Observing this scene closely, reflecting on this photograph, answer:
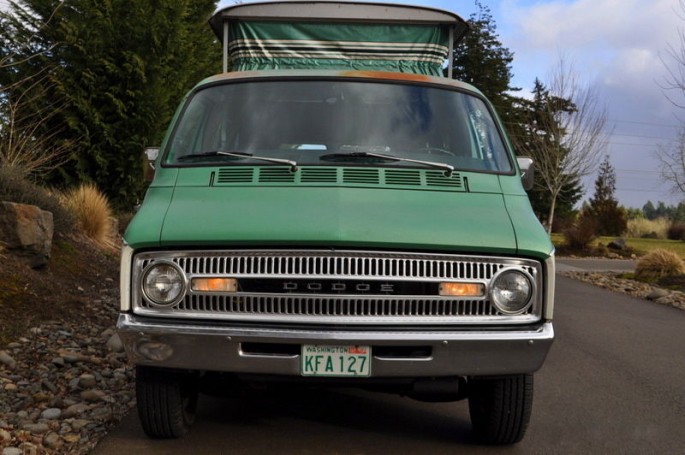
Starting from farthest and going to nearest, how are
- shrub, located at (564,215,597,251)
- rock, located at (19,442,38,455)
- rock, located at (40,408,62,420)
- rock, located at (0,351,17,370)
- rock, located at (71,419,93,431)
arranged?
shrub, located at (564,215,597,251)
rock, located at (0,351,17,370)
rock, located at (40,408,62,420)
rock, located at (71,419,93,431)
rock, located at (19,442,38,455)

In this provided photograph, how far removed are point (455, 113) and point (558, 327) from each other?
5.02m

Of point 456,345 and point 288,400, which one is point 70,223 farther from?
point 456,345

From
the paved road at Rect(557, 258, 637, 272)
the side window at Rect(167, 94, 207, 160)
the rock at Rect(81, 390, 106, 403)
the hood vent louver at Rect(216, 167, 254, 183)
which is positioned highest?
the side window at Rect(167, 94, 207, 160)

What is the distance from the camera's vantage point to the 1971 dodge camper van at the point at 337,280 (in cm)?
383

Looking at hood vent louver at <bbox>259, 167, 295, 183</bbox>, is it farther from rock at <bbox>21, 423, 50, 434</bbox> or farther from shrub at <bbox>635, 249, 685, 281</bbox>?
shrub at <bbox>635, 249, 685, 281</bbox>

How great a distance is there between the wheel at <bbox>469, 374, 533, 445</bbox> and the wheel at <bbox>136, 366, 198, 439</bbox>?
62.2 inches

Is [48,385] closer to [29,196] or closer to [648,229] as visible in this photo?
[29,196]

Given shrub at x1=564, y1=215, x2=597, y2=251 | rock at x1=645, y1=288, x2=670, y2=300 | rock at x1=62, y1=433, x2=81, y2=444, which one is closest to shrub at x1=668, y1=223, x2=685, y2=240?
shrub at x1=564, y1=215, x2=597, y2=251

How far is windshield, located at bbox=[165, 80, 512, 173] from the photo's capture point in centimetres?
484

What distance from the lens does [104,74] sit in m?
14.3

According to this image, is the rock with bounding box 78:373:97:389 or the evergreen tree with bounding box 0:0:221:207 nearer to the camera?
the rock with bounding box 78:373:97:389

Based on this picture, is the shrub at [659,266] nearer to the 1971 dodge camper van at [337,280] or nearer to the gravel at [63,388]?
the gravel at [63,388]

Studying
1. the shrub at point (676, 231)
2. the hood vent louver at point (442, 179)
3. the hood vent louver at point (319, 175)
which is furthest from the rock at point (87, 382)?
the shrub at point (676, 231)

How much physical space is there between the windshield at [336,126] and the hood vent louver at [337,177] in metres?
0.14
